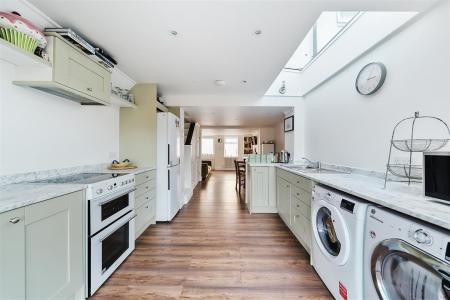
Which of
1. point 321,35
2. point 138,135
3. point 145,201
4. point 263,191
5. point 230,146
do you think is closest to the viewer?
point 145,201

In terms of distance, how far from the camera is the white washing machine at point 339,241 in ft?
4.07

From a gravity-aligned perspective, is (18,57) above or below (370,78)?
below

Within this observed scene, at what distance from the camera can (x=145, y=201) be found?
2.69 meters

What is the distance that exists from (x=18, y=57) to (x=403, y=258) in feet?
8.80

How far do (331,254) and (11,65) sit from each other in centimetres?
292

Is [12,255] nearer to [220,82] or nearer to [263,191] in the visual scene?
[220,82]

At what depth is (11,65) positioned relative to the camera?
147 centimetres

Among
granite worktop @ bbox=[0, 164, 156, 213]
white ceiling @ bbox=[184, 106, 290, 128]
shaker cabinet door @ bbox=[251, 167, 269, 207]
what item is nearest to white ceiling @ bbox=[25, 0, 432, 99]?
granite worktop @ bbox=[0, 164, 156, 213]

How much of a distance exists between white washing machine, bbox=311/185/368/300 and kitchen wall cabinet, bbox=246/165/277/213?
173cm

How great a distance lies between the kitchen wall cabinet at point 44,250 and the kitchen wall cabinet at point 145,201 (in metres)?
1.00

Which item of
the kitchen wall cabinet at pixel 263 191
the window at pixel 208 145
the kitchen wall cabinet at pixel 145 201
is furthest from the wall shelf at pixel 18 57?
the window at pixel 208 145

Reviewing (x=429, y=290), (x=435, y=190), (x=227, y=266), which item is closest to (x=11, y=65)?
(x=227, y=266)

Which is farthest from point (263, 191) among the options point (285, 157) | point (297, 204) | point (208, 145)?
point (208, 145)

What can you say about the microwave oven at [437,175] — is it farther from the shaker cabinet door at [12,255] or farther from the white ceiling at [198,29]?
the shaker cabinet door at [12,255]
